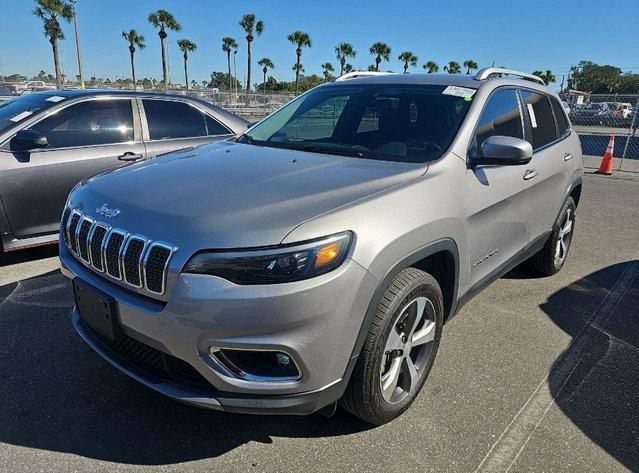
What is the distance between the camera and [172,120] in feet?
17.6

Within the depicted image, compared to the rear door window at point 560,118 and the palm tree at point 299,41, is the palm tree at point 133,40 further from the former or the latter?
the rear door window at point 560,118

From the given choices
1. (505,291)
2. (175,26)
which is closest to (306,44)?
(175,26)

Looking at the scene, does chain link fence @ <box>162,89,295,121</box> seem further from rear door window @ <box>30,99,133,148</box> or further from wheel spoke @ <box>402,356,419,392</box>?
wheel spoke @ <box>402,356,419,392</box>

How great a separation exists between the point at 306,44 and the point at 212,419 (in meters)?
67.1

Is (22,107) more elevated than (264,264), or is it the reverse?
(22,107)

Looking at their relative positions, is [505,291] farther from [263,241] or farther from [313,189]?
[263,241]

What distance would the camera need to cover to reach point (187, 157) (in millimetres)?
Result: 2949

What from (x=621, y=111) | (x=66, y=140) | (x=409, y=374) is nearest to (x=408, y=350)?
(x=409, y=374)

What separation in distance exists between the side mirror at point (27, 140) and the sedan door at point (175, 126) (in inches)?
40.1

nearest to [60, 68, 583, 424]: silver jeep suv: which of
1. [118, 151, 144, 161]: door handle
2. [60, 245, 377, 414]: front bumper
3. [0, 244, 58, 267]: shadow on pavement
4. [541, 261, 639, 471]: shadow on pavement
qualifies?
[60, 245, 377, 414]: front bumper

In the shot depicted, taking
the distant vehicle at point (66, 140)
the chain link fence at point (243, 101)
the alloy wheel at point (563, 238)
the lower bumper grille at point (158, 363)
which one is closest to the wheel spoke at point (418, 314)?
the lower bumper grille at point (158, 363)

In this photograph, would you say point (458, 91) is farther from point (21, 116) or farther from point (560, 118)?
point (21, 116)

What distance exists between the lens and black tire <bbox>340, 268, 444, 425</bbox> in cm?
211

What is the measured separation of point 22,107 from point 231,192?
145 inches
